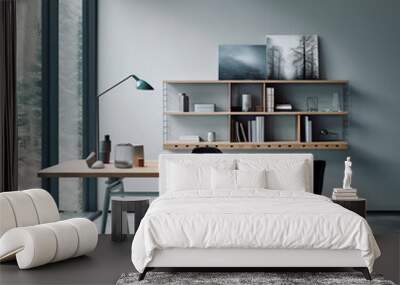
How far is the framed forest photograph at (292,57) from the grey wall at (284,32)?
4.8 inches

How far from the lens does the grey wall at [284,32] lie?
8.37m

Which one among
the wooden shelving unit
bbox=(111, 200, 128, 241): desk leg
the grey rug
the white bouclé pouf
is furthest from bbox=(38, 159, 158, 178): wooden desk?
the wooden shelving unit

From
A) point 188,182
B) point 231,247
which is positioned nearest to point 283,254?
point 231,247

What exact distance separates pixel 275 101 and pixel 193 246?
4.17 m

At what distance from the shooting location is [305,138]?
8.19m

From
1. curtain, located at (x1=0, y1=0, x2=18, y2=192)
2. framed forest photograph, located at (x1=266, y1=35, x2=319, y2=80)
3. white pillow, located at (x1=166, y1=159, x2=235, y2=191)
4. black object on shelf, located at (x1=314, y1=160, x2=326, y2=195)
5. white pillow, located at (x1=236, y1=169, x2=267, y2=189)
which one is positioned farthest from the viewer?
framed forest photograph, located at (x1=266, y1=35, x2=319, y2=80)

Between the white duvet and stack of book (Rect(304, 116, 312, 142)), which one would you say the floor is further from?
stack of book (Rect(304, 116, 312, 142))

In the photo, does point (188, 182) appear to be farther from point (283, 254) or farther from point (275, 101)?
point (275, 101)

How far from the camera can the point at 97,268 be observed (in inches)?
191

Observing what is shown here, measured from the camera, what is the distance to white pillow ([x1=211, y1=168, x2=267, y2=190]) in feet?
18.9

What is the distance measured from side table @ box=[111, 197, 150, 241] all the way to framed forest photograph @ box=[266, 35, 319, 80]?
10.1 feet

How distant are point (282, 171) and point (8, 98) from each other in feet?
8.02

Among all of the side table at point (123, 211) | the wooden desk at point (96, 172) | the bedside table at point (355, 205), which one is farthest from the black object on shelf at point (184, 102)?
the bedside table at point (355, 205)

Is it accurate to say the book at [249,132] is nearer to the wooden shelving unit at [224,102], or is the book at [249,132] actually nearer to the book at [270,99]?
the wooden shelving unit at [224,102]
